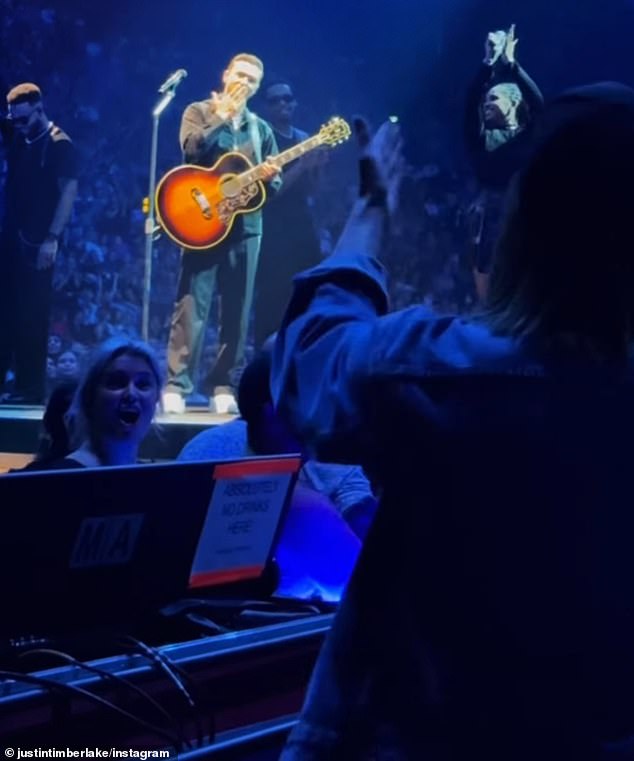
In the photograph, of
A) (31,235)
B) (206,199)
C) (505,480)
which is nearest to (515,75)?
(206,199)

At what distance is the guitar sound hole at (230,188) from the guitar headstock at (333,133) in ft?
2.11

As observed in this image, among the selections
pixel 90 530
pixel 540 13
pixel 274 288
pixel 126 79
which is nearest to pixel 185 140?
pixel 126 79

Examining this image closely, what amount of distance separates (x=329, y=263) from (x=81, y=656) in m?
0.56

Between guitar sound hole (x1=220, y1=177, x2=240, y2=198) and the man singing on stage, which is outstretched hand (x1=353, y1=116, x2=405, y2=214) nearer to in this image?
the man singing on stage

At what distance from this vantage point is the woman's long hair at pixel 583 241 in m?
0.64

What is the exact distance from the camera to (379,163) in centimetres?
72

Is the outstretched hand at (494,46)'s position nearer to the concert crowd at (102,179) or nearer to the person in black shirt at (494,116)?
the person in black shirt at (494,116)

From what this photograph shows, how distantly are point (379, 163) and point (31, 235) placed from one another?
5426 mm

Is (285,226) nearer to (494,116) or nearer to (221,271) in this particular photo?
(221,271)

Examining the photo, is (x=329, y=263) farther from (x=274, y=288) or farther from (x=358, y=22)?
(x=358, y=22)

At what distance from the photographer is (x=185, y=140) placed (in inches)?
239
